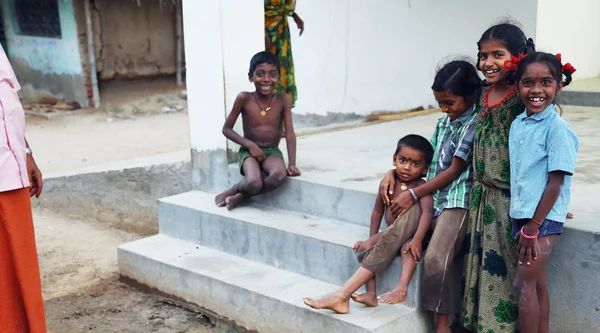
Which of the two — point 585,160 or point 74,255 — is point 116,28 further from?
point 585,160

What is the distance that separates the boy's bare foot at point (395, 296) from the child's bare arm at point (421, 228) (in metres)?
0.16

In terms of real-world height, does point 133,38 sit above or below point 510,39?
below

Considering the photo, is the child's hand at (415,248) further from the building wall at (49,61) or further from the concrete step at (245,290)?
the building wall at (49,61)

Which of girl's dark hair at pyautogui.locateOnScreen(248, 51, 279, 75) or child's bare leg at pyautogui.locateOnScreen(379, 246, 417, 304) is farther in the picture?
girl's dark hair at pyautogui.locateOnScreen(248, 51, 279, 75)

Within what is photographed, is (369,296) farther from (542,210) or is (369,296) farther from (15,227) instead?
(15,227)

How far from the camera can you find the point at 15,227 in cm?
285

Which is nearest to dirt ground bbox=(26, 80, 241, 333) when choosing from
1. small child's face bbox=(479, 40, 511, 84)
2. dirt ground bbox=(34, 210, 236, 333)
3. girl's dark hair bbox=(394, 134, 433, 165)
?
dirt ground bbox=(34, 210, 236, 333)

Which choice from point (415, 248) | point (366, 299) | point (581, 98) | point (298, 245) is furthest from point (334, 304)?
point (581, 98)

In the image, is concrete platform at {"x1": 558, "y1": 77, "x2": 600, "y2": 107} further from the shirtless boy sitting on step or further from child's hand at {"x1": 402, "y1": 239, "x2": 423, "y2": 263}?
child's hand at {"x1": 402, "y1": 239, "x2": 423, "y2": 263}

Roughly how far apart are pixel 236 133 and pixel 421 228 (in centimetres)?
155

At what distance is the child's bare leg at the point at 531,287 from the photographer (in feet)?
9.08

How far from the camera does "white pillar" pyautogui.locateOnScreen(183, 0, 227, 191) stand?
4477 millimetres

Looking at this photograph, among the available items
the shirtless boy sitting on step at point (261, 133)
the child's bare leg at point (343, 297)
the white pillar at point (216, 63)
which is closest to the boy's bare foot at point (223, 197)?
the shirtless boy sitting on step at point (261, 133)

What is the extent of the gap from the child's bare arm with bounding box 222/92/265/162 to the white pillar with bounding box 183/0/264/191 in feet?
0.86
